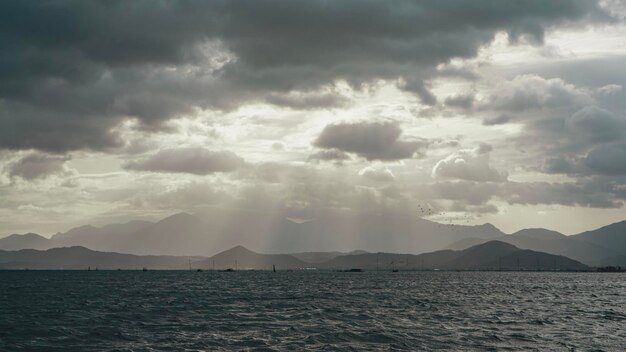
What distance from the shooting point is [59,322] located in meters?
76.0

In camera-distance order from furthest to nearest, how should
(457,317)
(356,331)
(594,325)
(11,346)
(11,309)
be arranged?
(11,309), (457,317), (594,325), (356,331), (11,346)

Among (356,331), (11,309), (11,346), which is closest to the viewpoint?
(11,346)

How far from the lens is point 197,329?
67.9 metres

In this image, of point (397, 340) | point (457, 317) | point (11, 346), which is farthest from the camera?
point (457, 317)

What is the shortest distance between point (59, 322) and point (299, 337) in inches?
1407

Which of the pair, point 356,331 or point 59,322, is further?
point 59,322

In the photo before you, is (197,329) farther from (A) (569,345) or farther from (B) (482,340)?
(A) (569,345)

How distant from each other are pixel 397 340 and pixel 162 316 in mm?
39194

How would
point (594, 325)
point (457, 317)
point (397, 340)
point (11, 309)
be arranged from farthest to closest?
point (11, 309)
point (457, 317)
point (594, 325)
point (397, 340)

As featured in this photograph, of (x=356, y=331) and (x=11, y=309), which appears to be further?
(x=11, y=309)

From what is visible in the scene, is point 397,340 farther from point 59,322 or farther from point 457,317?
point 59,322

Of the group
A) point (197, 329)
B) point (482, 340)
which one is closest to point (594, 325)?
point (482, 340)

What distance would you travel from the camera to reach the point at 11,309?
9912 cm

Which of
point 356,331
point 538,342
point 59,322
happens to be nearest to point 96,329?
point 59,322
